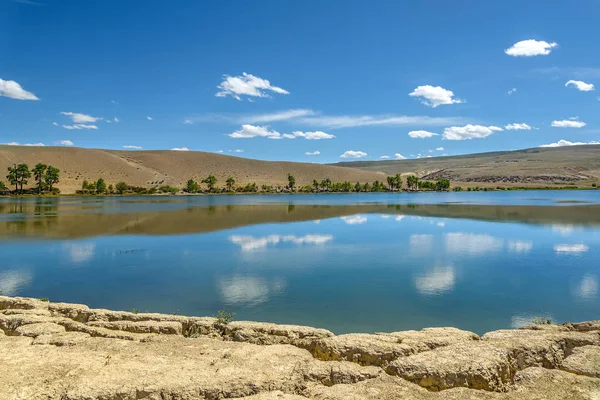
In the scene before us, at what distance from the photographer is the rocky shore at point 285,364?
570cm

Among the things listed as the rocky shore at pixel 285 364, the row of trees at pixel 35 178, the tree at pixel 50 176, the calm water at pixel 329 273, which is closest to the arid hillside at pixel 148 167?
the tree at pixel 50 176

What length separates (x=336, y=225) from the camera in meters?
37.5

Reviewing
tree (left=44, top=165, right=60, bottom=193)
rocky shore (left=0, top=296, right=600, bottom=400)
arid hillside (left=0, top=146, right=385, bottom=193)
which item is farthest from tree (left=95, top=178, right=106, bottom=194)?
rocky shore (left=0, top=296, right=600, bottom=400)

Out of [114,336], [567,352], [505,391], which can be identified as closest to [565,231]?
[567,352]

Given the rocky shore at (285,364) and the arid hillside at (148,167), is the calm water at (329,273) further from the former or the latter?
the arid hillside at (148,167)

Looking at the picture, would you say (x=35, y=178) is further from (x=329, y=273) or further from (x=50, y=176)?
(x=329, y=273)

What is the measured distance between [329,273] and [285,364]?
38.3ft

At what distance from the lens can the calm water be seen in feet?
42.6

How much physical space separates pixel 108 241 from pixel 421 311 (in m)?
23.3

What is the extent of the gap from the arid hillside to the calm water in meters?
112

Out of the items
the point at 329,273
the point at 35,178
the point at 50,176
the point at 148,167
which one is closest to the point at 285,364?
the point at 329,273

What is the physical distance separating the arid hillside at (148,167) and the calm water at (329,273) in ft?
368

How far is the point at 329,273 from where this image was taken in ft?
59.5

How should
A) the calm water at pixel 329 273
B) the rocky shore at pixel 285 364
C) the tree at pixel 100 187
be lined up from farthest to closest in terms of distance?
the tree at pixel 100 187
the calm water at pixel 329 273
the rocky shore at pixel 285 364
